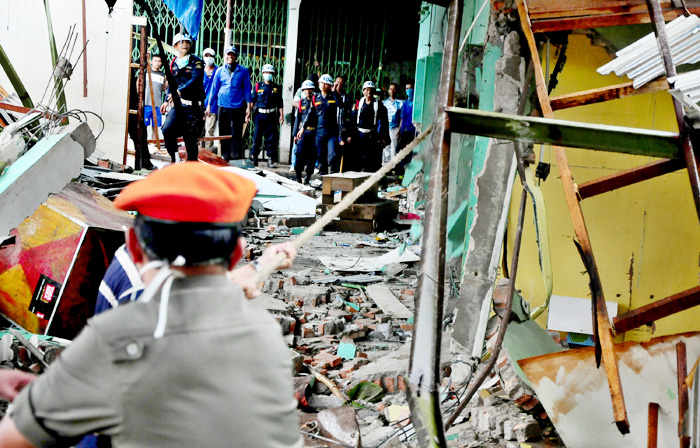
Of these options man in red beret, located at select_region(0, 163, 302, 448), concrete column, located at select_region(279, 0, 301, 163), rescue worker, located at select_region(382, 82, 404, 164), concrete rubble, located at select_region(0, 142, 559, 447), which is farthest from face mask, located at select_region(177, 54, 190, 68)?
man in red beret, located at select_region(0, 163, 302, 448)

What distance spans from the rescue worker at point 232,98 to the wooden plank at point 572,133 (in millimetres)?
11124

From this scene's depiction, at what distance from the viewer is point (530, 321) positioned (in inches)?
167

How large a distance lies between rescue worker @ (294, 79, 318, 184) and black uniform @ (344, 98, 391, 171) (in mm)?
1019

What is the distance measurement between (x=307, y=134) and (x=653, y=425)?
10.5m

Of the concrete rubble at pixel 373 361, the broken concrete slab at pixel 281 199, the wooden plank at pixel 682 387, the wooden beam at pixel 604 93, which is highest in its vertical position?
the wooden beam at pixel 604 93

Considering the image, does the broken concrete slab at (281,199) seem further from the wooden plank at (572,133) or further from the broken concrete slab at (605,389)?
the wooden plank at (572,133)

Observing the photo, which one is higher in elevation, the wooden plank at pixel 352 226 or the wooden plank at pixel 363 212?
the wooden plank at pixel 363 212

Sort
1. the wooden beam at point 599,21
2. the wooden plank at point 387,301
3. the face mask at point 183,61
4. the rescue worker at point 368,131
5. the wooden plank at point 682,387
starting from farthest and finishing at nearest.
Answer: the rescue worker at point 368,131
the face mask at point 183,61
the wooden plank at point 387,301
the wooden beam at point 599,21
the wooden plank at point 682,387

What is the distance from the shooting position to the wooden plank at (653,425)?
3.26 metres

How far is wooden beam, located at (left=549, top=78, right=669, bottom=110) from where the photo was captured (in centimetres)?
327

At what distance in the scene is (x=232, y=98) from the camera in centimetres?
1300

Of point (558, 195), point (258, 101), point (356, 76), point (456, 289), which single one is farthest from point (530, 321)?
point (356, 76)

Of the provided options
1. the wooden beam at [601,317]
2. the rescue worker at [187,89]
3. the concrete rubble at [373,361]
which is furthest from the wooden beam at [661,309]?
the rescue worker at [187,89]

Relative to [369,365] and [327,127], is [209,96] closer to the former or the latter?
[327,127]
